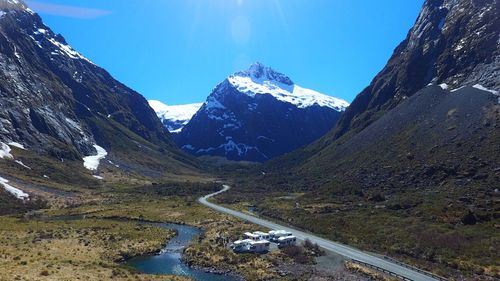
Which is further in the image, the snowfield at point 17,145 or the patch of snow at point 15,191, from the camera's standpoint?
the snowfield at point 17,145

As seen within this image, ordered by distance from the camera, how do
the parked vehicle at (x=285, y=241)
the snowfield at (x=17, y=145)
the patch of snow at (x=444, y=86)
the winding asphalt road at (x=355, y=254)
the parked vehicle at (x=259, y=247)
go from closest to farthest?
the winding asphalt road at (x=355, y=254) < the parked vehicle at (x=259, y=247) < the parked vehicle at (x=285, y=241) < the patch of snow at (x=444, y=86) < the snowfield at (x=17, y=145)

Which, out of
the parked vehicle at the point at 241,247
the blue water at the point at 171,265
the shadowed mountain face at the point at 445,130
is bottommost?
the blue water at the point at 171,265

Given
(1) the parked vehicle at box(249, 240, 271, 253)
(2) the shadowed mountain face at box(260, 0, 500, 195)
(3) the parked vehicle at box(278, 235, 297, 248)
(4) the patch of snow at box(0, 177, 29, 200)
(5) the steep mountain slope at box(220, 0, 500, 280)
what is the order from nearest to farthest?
1. (1) the parked vehicle at box(249, 240, 271, 253)
2. (5) the steep mountain slope at box(220, 0, 500, 280)
3. (3) the parked vehicle at box(278, 235, 297, 248)
4. (2) the shadowed mountain face at box(260, 0, 500, 195)
5. (4) the patch of snow at box(0, 177, 29, 200)

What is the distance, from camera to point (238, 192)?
18938 centimetres

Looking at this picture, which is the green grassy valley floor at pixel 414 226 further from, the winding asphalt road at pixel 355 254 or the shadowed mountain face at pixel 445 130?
the shadowed mountain face at pixel 445 130

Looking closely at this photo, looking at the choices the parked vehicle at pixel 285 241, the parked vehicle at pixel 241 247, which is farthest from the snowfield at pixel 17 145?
the parked vehicle at pixel 285 241

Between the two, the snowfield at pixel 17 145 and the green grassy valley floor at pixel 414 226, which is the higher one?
the snowfield at pixel 17 145

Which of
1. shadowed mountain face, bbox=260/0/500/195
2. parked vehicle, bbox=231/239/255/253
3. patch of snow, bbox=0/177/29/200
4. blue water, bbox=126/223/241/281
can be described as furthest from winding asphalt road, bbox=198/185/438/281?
patch of snow, bbox=0/177/29/200

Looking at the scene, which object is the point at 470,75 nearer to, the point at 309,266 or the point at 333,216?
the point at 333,216

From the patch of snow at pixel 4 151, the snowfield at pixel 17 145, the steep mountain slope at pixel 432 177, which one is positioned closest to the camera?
the steep mountain slope at pixel 432 177

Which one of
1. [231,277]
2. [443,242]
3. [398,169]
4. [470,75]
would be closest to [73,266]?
[231,277]

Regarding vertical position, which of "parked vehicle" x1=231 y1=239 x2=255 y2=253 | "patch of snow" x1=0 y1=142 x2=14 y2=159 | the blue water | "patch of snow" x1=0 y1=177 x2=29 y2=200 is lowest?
the blue water

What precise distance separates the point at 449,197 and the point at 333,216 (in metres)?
26.4

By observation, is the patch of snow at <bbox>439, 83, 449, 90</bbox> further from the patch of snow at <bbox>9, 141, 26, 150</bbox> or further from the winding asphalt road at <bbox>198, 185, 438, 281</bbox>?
the patch of snow at <bbox>9, 141, 26, 150</bbox>
